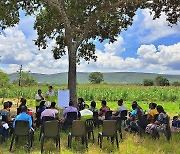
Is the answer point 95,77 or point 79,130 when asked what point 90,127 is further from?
point 95,77

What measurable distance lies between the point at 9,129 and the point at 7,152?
1.73m

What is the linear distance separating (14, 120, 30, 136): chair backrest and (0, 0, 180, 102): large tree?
764cm

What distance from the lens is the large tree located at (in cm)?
1736

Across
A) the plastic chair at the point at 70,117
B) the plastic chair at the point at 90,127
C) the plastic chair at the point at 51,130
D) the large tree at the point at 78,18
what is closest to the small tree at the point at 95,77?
the large tree at the point at 78,18

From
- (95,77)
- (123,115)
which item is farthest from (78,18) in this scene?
(95,77)

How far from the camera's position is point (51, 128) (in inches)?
413

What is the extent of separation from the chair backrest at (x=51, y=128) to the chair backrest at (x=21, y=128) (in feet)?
1.98

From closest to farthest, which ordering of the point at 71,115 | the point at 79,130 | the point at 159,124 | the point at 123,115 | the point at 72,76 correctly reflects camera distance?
1. the point at 79,130
2. the point at 159,124
3. the point at 71,115
4. the point at 123,115
5. the point at 72,76

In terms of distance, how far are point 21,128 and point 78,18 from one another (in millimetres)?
10486

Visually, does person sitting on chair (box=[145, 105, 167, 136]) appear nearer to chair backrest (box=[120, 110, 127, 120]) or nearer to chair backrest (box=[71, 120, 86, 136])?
chair backrest (box=[120, 110, 127, 120])

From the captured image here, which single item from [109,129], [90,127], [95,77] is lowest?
[90,127]

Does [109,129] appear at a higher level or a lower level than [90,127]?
higher

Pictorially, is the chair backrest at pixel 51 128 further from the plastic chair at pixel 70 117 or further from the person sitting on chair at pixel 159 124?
the person sitting on chair at pixel 159 124

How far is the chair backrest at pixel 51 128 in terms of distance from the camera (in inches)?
408
